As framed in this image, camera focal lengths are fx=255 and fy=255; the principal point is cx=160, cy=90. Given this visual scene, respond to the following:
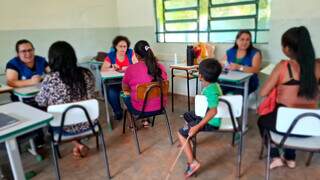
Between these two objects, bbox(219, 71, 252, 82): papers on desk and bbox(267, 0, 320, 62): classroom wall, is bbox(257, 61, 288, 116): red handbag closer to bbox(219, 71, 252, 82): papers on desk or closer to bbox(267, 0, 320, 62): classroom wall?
bbox(219, 71, 252, 82): papers on desk

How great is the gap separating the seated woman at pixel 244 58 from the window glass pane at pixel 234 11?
65 centimetres

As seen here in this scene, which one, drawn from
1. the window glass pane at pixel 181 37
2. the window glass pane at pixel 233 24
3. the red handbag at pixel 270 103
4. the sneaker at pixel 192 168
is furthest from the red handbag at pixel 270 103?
the window glass pane at pixel 181 37

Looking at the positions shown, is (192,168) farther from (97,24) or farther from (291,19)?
(97,24)

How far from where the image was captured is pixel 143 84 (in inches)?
97.0

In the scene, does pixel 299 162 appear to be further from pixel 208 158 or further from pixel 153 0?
pixel 153 0

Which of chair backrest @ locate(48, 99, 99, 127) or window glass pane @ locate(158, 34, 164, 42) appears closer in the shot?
chair backrest @ locate(48, 99, 99, 127)

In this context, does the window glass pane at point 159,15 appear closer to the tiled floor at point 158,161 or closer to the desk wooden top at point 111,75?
the desk wooden top at point 111,75

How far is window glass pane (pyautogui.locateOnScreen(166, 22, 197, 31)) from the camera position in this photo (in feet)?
13.8

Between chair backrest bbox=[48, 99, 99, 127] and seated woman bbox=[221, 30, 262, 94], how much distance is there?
1717mm

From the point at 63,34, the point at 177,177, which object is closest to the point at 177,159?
the point at 177,177

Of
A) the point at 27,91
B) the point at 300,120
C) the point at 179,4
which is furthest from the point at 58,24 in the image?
the point at 300,120

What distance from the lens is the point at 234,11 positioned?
3.67m

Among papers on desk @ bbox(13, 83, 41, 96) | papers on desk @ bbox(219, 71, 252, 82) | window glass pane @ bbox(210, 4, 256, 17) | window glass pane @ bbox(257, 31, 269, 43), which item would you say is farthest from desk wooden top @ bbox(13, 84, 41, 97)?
window glass pane @ bbox(257, 31, 269, 43)

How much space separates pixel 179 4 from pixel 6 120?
342cm
